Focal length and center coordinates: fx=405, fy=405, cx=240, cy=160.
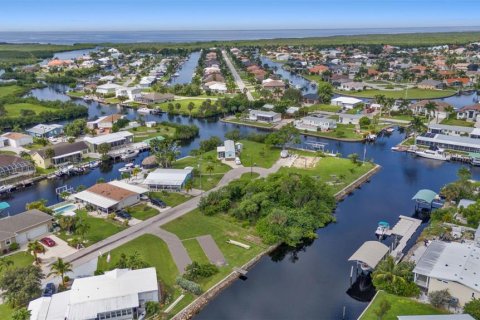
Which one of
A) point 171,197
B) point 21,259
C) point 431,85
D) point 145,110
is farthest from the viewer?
point 431,85

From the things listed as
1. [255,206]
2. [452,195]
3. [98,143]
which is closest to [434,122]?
[452,195]

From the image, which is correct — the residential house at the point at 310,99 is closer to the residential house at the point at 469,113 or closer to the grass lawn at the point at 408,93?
the grass lawn at the point at 408,93

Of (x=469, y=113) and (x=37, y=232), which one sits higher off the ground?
(x=469, y=113)

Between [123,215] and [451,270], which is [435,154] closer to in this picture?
[451,270]

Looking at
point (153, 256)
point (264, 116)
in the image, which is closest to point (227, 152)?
point (264, 116)

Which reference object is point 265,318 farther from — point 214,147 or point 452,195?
point 214,147

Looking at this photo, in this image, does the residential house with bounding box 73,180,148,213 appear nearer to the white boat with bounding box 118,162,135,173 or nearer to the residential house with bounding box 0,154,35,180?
the white boat with bounding box 118,162,135,173

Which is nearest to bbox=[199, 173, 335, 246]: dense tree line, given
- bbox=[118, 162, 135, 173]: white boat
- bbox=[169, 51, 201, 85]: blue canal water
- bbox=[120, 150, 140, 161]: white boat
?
bbox=[118, 162, 135, 173]: white boat
